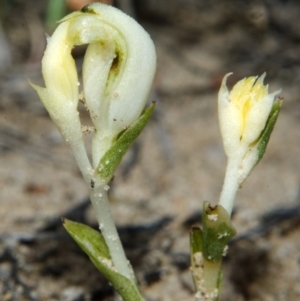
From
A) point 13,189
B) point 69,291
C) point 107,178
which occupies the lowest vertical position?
point 13,189

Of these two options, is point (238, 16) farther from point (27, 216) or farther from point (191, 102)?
point (27, 216)

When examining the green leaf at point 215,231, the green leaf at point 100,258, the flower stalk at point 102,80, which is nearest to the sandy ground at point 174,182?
the green leaf at point 100,258

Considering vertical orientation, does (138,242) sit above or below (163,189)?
above

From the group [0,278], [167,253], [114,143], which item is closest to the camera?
[114,143]

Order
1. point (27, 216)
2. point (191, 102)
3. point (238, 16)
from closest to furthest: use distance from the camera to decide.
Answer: point (27, 216) < point (191, 102) < point (238, 16)

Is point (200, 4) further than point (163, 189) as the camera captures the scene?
Yes

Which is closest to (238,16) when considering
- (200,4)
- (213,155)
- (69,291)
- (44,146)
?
(200,4)

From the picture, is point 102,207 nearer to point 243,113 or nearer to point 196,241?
point 196,241

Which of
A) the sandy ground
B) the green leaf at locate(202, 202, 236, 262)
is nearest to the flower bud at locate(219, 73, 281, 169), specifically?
the green leaf at locate(202, 202, 236, 262)
